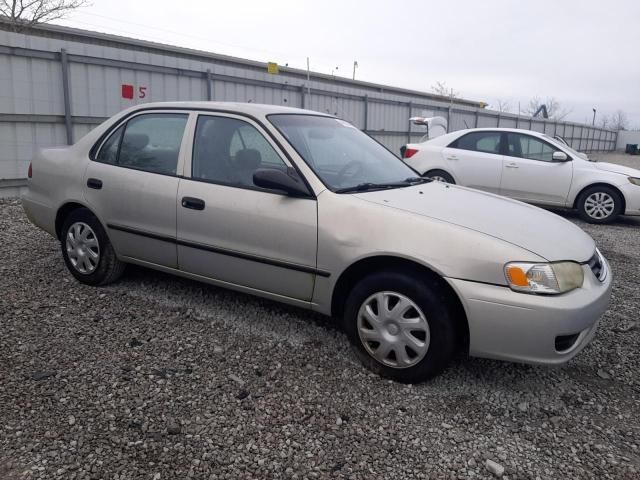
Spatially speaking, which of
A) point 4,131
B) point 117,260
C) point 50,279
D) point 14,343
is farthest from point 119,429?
point 4,131

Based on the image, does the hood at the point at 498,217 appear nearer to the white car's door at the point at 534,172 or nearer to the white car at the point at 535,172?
the white car at the point at 535,172

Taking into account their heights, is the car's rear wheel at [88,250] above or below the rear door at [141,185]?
below

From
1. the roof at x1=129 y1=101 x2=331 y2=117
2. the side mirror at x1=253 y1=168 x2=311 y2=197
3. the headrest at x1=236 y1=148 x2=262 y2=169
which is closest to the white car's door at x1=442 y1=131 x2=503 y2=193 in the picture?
the roof at x1=129 y1=101 x2=331 y2=117

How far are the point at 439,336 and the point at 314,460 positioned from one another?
929mm

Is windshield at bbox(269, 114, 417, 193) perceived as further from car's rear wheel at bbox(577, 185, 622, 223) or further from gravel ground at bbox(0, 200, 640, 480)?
car's rear wheel at bbox(577, 185, 622, 223)

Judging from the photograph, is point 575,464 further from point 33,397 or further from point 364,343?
point 33,397

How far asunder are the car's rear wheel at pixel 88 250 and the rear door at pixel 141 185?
5.4 inches

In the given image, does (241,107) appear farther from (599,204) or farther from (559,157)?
(599,204)

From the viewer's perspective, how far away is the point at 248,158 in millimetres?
3488

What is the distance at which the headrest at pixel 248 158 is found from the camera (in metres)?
3.44

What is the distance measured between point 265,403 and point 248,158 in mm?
1616

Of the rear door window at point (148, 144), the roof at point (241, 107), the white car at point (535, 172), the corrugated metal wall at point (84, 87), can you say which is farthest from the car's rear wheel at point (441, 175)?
the rear door window at point (148, 144)

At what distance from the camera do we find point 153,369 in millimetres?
3023

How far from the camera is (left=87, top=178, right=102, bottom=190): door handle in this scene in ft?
13.2
